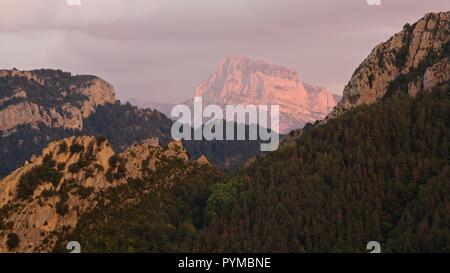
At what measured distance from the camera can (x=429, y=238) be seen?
19000 centimetres
